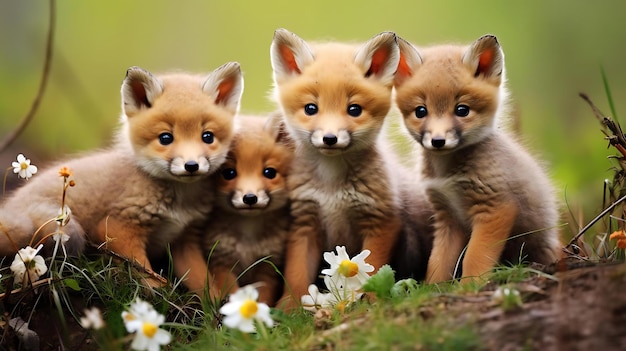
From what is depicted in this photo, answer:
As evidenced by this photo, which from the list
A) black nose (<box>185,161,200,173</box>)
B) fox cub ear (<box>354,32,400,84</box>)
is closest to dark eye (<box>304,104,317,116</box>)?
fox cub ear (<box>354,32,400,84</box>)

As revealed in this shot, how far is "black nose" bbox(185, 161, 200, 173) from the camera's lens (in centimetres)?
383

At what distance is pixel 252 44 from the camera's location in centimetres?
774

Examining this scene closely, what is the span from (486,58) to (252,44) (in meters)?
4.13

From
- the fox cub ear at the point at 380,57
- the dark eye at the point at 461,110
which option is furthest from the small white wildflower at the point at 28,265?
the dark eye at the point at 461,110

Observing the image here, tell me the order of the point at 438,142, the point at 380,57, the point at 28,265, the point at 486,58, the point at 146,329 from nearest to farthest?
the point at 146,329 → the point at 28,265 → the point at 438,142 → the point at 486,58 → the point at 380,57

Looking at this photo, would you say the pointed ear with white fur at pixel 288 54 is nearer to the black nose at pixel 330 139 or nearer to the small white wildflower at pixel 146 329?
the black nose at pixel 330 139

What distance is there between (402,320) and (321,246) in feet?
4.82

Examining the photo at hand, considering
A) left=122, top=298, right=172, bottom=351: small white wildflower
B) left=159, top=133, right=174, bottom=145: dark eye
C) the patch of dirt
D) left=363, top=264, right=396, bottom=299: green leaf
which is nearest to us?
the patch of dirt

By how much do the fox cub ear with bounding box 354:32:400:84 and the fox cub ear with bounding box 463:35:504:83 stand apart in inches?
14.2

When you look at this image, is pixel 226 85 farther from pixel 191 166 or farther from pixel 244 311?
pixel 244 311

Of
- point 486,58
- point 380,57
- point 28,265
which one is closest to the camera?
point 28,265

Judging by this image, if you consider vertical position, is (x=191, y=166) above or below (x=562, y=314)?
above

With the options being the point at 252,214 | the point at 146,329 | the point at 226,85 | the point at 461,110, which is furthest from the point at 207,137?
the point at 146,329

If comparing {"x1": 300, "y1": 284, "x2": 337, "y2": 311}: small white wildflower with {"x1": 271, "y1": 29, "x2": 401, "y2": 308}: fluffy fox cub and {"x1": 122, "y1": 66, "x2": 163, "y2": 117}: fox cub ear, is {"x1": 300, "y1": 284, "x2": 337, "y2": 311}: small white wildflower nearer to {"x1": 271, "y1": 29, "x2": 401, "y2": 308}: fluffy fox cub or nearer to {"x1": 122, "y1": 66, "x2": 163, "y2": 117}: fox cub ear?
{"x1": 271, "y1": 29, "x2": 401, "y2": 308}: fluffy fox cub
